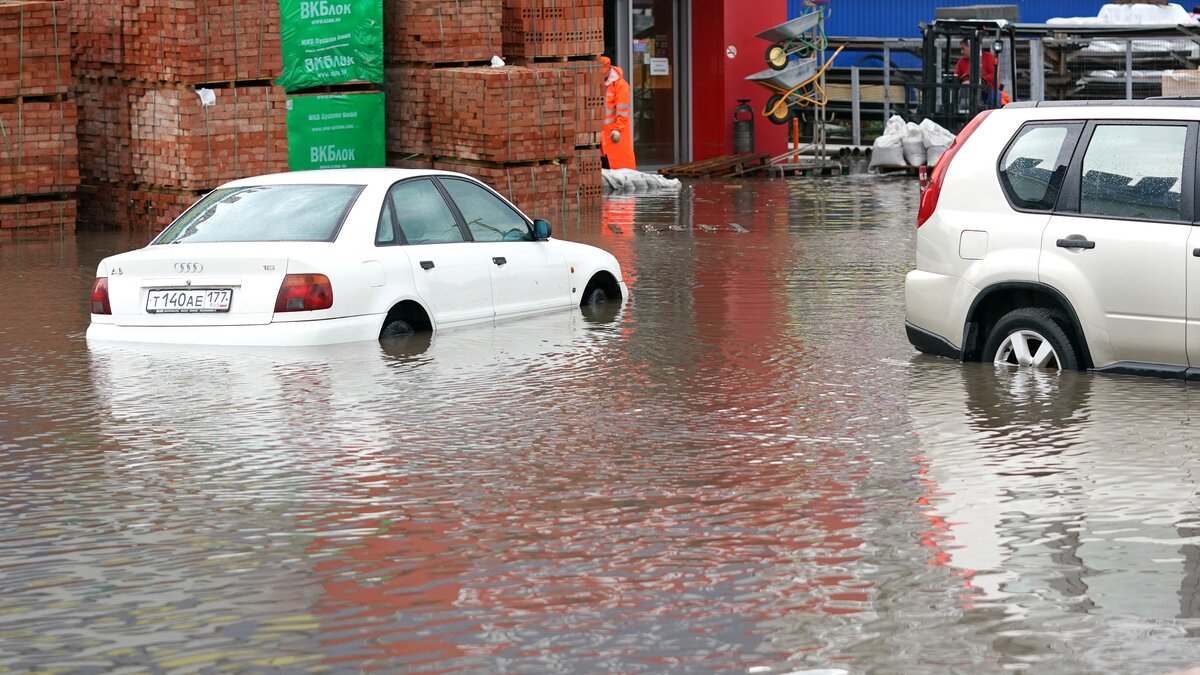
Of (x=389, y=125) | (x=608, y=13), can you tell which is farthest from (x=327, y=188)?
(x=608, y=13)

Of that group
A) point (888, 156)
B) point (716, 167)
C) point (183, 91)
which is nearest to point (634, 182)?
point (716, 167)

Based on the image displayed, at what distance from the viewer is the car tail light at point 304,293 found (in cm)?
1044

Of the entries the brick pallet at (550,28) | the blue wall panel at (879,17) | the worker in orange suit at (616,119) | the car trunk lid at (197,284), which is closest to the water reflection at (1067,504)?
the car trunk lid at (197,284)

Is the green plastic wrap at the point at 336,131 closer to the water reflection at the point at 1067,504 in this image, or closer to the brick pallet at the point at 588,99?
the brick pallet at the point at 588,99

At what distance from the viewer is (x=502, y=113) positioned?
2138cm

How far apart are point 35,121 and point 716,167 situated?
12644mm

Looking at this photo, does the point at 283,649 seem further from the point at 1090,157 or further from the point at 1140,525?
the point at 1090,157

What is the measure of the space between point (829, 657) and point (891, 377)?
5.21m

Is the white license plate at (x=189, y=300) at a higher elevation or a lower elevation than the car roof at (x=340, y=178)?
lower

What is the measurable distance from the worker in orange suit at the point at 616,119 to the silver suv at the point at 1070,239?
16.8m

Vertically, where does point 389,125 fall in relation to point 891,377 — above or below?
above

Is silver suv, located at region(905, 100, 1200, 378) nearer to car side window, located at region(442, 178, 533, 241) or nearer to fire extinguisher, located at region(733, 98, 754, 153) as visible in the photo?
car side window, located at region(442, 178, 533, 241)

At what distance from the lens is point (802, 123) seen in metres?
38.4

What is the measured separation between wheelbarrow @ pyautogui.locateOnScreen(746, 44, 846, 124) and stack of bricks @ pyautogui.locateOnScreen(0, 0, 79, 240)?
13.6 metres
